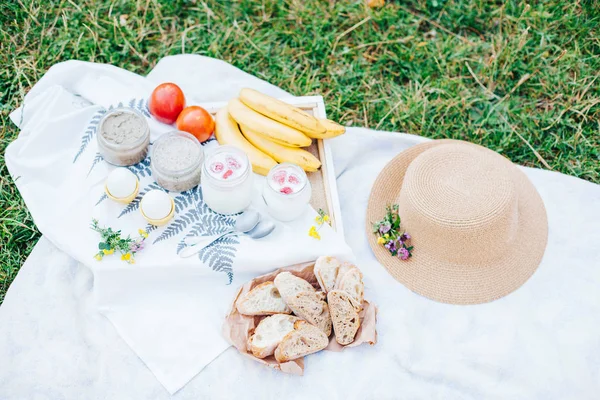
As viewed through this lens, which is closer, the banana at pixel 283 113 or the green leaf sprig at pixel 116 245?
the green leaf sprig at pixel 116 245

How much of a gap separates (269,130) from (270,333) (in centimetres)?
89

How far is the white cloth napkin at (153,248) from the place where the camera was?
2289 mm

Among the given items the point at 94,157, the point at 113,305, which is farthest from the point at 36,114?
the point at 113,305

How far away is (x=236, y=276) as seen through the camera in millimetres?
2408

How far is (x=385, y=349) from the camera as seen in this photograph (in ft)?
7.73

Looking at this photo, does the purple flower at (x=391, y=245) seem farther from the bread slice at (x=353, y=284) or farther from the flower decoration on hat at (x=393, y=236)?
the bread slice at (x=353, y=284)

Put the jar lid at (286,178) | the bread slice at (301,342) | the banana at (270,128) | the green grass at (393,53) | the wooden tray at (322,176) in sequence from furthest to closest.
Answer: the green grass at (393,53), the wooden tray at (322,176), the banana at (270,128), the jar lid at (286,178), the bread slice at (301,342)

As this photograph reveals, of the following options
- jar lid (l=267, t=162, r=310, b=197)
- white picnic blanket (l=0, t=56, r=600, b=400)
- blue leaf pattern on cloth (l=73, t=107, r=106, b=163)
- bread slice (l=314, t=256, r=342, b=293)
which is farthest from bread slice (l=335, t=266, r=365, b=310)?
blue leaf pattern on cloth (l=73, t=107, r=106, b=163)

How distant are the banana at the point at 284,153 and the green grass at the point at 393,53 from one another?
0.65 m

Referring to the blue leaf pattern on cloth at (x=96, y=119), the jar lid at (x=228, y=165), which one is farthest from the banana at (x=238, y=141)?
the blue leaf pattern on cloth at (x=96, y=119)

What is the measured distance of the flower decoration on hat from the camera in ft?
8.00

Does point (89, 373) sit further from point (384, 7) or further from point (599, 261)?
point (384, 7)

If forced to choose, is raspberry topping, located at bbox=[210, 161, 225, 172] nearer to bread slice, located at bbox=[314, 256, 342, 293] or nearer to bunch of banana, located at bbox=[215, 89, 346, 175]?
bunch of banana, located at bbox=[215, 89, 346, 175]

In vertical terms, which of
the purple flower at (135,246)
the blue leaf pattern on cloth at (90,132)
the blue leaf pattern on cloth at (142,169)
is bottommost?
the purple flower at (135,246)
